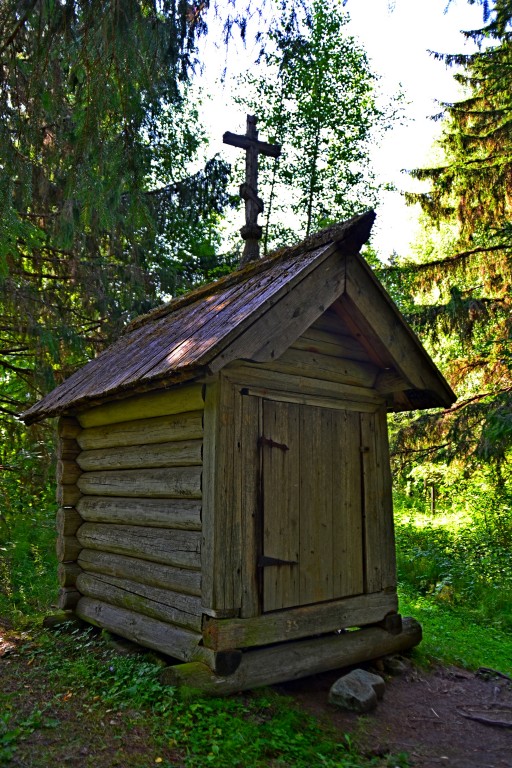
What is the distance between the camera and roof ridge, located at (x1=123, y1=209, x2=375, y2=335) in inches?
222

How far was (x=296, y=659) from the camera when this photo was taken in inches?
213

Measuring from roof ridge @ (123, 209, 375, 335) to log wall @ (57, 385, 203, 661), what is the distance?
5.60ft

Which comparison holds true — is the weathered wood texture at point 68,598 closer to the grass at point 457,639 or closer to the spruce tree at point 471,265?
the grass at point 457,639

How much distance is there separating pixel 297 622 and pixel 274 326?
2.70m

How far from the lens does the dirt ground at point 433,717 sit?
15.0 ft

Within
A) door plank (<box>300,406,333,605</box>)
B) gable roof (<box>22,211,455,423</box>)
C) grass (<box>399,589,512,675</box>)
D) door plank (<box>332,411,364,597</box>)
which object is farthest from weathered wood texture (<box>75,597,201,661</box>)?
grass (<box>399,589,512,675</box>)

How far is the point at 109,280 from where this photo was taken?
1179cm

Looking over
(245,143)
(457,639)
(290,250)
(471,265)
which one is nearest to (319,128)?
(471,265)

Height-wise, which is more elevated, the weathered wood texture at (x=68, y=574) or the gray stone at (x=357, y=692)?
the weathered wood texture at (x=68, y=574)

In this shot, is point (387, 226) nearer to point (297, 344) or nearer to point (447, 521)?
point (447, 521)

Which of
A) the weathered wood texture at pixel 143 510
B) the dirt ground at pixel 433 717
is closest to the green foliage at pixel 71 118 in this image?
the weathered wood texture at pixel 143 510

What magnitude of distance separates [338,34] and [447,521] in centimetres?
1610

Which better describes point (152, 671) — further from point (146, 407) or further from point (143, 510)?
Answer: point (146, 407)

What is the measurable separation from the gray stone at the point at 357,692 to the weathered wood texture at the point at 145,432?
2518mm
